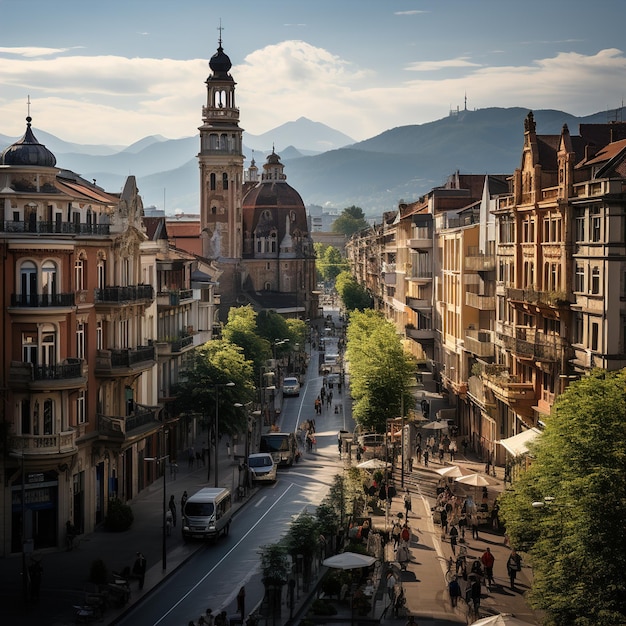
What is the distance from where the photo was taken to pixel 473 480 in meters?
58.3

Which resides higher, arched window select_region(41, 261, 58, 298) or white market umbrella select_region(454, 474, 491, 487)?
arched window select_region(41, 261, 58, 298)

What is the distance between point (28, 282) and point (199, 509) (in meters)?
13.0

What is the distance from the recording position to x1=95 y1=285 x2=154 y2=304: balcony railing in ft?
193

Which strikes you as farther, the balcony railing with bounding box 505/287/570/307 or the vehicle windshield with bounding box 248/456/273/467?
the vehicle windshield with bounding box 248/456/273/467

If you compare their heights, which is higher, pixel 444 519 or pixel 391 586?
pixel 391 586

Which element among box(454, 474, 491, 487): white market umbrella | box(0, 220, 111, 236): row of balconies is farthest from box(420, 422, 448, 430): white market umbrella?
box(0, 220, 111, 236): row of balconies

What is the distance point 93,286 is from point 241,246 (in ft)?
431

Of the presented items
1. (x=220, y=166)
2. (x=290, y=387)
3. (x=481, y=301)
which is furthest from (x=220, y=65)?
(x=481, y=301)

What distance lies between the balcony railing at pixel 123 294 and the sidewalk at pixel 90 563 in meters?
10.9

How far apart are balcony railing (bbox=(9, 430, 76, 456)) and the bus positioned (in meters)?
26.9

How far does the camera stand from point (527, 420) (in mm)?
65125

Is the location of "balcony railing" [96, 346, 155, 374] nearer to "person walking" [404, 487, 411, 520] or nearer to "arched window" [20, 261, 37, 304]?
"arched window" [20, 261, 37, 304]

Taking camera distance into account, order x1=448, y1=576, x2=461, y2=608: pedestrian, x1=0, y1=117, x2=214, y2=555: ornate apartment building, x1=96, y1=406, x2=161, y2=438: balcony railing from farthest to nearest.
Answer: x1=96, y1=406, x2=161, y2=438: balcony railing < x1=0, y1=117, x2=214, y2=555: ornate apartment building < x1=448, y1=576, x2=461, y2=608: pedestrian

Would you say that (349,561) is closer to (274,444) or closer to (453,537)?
(453,537)
